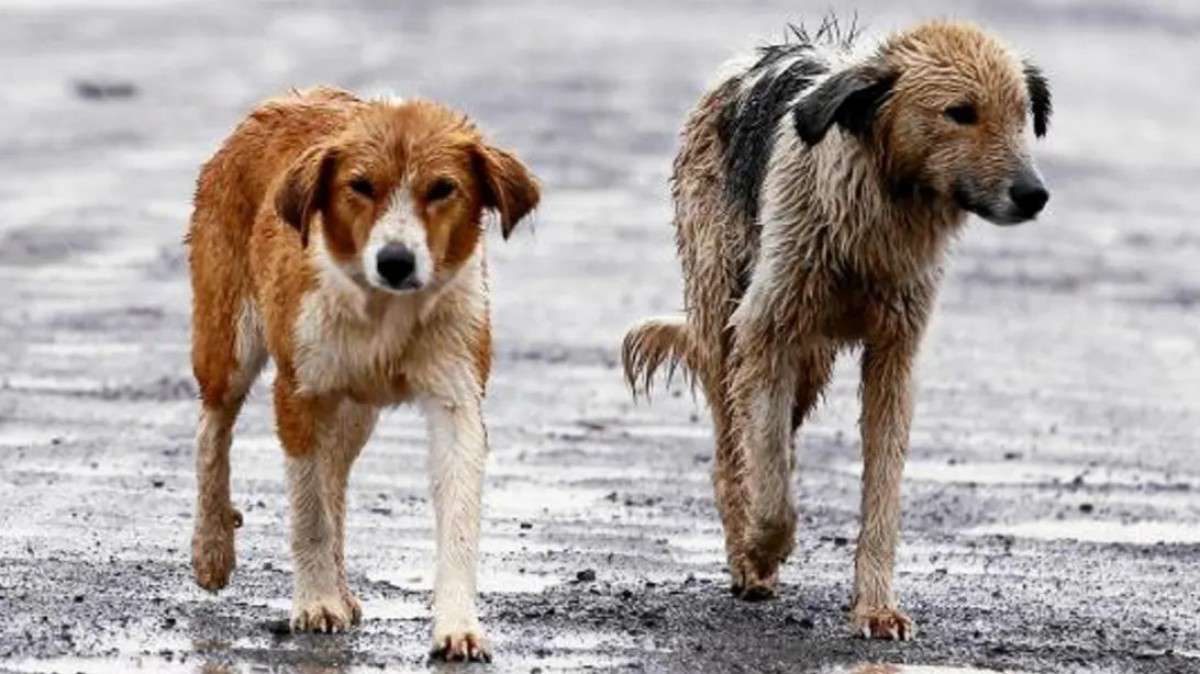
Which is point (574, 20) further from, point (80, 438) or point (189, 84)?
point (80, 438)

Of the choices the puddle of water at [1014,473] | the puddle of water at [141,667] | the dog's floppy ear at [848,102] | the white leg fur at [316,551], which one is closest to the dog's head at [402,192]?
the white leg fur at [316,551]

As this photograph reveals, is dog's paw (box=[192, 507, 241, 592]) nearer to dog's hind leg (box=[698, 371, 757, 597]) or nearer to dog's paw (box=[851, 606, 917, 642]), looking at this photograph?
dog's hind leg (box=[698, 371, 757, 597])

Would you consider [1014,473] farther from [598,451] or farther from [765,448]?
[765,448]

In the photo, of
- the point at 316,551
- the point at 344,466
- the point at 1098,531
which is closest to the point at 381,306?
the point at 316,551

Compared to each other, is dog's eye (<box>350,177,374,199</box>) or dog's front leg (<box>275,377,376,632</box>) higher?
dog's eye (<box>350,177,374,199</box>)

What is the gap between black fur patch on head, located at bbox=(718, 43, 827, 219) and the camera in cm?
1148

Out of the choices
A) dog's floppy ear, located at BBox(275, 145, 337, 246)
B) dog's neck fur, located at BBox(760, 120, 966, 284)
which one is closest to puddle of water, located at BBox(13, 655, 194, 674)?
dog's floppy ear, located at BBox(275, 145, 337, 246)

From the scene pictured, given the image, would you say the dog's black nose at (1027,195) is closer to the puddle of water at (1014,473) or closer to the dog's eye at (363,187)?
the dog's eye at (363,187)

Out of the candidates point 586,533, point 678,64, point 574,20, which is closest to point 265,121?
point 586,533

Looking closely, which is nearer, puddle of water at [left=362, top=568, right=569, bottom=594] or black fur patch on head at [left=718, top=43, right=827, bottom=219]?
puddle of water at [left=362, top=568, right=569, bottom=594]

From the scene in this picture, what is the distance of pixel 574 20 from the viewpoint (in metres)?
39.9

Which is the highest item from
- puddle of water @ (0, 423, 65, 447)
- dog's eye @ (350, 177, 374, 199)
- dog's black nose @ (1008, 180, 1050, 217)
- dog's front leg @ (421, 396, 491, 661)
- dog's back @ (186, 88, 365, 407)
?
dog's eye @ (350, 177, 374, 199)

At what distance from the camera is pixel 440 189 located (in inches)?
377

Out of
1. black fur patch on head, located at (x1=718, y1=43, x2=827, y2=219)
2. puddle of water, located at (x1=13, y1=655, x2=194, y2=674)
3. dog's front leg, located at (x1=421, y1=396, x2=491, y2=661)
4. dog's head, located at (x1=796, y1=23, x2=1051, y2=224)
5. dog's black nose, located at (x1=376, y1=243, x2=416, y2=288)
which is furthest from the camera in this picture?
black fur patch on head, located at (x1=718, y1=43, x2=827, y2=219)
